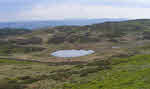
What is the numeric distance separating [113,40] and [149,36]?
36321 mm

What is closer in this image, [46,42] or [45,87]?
[45,87]

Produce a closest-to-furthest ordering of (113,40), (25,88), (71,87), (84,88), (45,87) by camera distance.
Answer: (84,88)
(71,87)
(45,87)
(25,88)
(113,40)

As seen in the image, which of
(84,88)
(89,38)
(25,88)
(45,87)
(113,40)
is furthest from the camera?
(89,38)

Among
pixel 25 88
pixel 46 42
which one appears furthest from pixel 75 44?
pixel 25 88

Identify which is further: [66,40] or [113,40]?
[66,40]

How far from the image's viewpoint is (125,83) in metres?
39.1

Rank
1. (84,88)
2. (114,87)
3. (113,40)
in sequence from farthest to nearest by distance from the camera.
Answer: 1. (113,40)
2. (84,88)
3. (114,87)

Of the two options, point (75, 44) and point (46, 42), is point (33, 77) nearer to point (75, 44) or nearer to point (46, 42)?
point (75, 44)

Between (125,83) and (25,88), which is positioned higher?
(125,83)

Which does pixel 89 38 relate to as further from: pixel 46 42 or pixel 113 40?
pixel 46 42

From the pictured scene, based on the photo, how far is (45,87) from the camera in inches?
1987

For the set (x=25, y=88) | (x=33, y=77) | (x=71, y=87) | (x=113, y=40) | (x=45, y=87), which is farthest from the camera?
(x=113, y=40)

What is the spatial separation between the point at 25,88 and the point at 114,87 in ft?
94.3

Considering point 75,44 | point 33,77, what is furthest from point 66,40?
point 33,77
